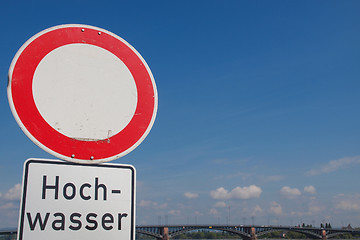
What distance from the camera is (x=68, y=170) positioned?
2.18 m

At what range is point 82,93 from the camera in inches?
93.3

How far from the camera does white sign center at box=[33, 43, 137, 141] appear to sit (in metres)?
2.26

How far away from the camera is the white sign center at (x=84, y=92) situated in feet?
7.42

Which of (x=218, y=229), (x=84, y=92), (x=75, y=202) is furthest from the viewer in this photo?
(x=218, y=229)

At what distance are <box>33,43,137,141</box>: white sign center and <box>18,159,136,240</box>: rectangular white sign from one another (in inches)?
10.0

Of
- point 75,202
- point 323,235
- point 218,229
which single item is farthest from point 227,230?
point 75,202

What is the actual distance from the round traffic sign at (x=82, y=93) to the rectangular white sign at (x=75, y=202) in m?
0.11

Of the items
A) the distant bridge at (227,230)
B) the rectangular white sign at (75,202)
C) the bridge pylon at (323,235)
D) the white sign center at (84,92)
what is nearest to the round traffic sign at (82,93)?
the white sign center at (84,92)

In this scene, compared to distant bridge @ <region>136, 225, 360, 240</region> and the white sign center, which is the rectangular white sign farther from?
distant bridge @ <region>136, 225, 360, 240</region>

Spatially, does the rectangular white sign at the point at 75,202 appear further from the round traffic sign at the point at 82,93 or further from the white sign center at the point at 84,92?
the white sign center at the point at 84,92

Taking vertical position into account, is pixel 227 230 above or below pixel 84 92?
below

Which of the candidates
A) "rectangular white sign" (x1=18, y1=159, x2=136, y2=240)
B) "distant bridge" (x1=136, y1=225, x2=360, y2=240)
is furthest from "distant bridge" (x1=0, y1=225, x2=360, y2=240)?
"rectangular white sign" (x1=18, y1=159, x2=136, y2=240)

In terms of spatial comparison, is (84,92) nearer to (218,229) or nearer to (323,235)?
(218,229)

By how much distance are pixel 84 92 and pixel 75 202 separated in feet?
2.53
